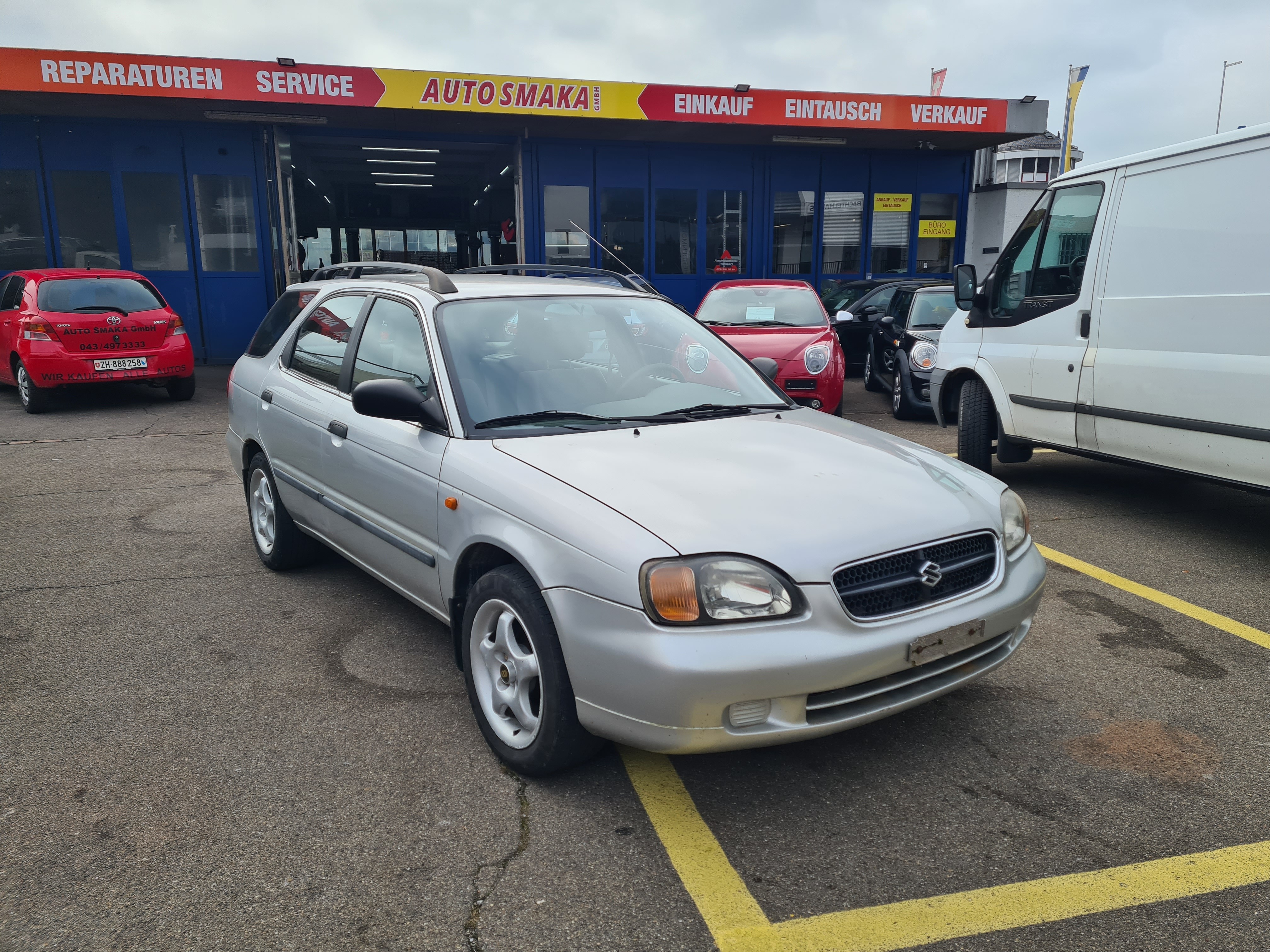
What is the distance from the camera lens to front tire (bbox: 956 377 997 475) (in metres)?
6.60

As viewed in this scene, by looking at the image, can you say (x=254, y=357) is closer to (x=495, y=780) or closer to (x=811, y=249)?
(x=495, y=780)

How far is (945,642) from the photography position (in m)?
2.64

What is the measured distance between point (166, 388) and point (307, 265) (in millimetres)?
15435

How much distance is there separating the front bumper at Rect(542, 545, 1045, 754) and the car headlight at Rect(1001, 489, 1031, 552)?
0.53 meters

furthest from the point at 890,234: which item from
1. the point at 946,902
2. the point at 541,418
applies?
the point at 946,902

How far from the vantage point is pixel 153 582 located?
15.7ft

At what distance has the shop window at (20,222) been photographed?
15.3 m

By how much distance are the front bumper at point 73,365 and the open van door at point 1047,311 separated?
916 cm

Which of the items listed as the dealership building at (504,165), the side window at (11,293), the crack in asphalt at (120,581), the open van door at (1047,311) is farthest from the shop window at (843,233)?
the crack in asphalt at (120,581)

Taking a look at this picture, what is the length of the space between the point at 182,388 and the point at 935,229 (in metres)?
14.6

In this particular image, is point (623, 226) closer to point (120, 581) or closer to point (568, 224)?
point (568, 224)

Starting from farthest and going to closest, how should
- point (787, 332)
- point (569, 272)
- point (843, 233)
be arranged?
point (843, 233) → point (569, 272) → point (787, 332)

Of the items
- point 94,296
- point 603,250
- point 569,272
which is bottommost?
point 94,296

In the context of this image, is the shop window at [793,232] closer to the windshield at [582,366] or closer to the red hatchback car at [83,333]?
the red hatchback car at [83,333]
